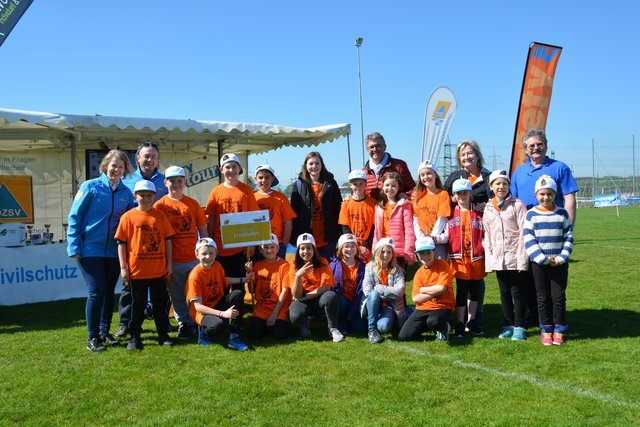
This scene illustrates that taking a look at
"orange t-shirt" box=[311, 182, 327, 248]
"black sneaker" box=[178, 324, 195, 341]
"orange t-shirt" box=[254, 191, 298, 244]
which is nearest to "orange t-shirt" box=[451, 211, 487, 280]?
"orange t-shirt" box=[311, 182, 327, 248]

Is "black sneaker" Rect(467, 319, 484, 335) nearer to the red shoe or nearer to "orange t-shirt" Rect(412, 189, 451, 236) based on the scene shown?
the red shoe

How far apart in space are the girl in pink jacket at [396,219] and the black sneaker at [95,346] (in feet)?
9.66

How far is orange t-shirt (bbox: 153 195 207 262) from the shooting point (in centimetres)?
552

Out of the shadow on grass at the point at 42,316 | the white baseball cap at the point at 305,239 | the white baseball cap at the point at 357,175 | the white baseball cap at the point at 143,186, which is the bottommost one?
the shadow on grass at the point at 42,316

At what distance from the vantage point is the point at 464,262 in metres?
5.65

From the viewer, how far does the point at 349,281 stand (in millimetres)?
6047

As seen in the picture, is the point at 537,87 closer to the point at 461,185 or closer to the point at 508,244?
the point at 461,185

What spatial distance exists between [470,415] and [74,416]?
2.65m

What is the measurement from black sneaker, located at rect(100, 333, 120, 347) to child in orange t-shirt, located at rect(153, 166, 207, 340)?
0.64 m

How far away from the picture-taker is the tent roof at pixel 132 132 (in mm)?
9609

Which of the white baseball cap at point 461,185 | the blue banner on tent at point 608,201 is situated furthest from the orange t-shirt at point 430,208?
the blue banner on tent at point 608,201

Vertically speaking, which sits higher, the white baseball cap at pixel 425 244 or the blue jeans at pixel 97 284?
the white baseball cap at pixel 425 244

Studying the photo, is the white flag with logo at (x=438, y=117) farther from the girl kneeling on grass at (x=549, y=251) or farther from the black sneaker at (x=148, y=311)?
the black sneaker at (x=148, y=311)

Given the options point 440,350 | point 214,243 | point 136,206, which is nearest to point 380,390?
point 440,350
